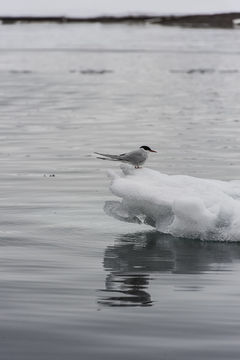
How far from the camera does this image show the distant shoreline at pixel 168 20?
162 m

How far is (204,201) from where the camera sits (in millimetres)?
12422

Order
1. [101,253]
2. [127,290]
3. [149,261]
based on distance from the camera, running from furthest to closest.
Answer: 1. [101,253]
2. [149,261]
3. [127,290]

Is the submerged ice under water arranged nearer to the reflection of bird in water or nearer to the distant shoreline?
the reflection of bird in water

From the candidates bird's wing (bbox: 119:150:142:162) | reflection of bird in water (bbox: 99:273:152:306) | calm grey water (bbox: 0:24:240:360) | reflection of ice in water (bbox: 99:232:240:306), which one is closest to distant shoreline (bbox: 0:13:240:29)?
calm grey water (bbox: 0:24:240:360)

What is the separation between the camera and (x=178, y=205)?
1213cm

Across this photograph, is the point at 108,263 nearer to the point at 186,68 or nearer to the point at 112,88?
the point at 112,88

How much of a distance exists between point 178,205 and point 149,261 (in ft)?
3.01

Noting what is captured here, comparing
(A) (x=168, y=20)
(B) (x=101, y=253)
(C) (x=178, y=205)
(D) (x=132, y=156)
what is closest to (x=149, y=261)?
(B) (x=101, y=253)

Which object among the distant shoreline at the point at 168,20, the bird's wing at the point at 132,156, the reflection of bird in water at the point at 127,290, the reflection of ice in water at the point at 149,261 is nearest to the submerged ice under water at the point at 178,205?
the reflection of ice in water at the point at 149,261

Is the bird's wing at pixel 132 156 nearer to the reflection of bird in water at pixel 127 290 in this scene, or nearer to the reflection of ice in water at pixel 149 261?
the reflection of ice in water at pixel 149 261

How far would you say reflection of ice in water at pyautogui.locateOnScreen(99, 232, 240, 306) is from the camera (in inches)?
388

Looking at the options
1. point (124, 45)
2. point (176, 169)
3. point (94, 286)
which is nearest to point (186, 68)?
point (124, 45)

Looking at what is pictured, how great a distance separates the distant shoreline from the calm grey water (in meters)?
128

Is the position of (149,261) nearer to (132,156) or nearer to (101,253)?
(101,253)
